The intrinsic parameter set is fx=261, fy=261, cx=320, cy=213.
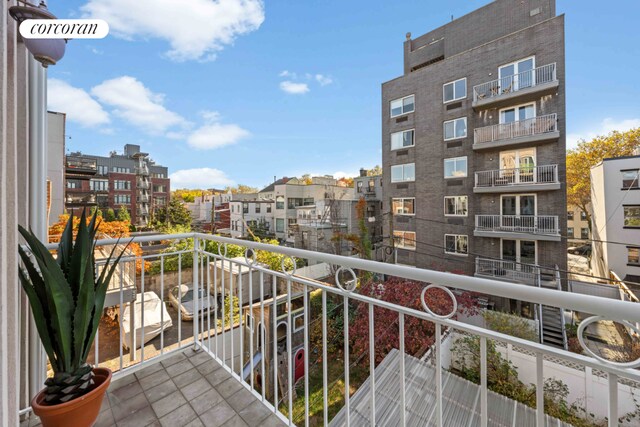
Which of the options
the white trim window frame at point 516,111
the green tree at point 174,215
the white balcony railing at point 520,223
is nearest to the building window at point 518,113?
the white trim window frame at point 516,111

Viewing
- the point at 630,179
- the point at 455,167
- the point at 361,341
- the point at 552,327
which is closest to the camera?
the point at 361,341

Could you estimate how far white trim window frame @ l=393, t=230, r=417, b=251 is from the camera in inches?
451

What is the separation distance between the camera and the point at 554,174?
27.9 ft

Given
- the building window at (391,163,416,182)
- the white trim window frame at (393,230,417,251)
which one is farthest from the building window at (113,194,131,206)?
the white trim window frame at (393,230,417,251)

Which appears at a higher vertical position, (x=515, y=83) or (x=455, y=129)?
(x=515, y=83)

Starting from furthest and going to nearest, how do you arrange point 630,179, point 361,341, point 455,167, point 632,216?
1. point 455,167
2. point 632,216
3. point 630,179
4. point 361,341

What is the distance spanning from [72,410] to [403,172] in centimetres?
1232

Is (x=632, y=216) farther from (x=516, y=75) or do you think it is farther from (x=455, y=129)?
(x=455, y=129)

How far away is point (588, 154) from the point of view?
559 inches

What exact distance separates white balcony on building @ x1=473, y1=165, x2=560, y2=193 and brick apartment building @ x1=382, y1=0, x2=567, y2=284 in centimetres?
3

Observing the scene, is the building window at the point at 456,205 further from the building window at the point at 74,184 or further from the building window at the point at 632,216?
the building window at the point at 74,184

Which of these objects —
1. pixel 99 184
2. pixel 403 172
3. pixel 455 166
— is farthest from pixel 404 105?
pixel 99 184

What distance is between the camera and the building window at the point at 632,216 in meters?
10.2

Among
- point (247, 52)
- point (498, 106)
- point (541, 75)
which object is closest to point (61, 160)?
point (247, 52)
